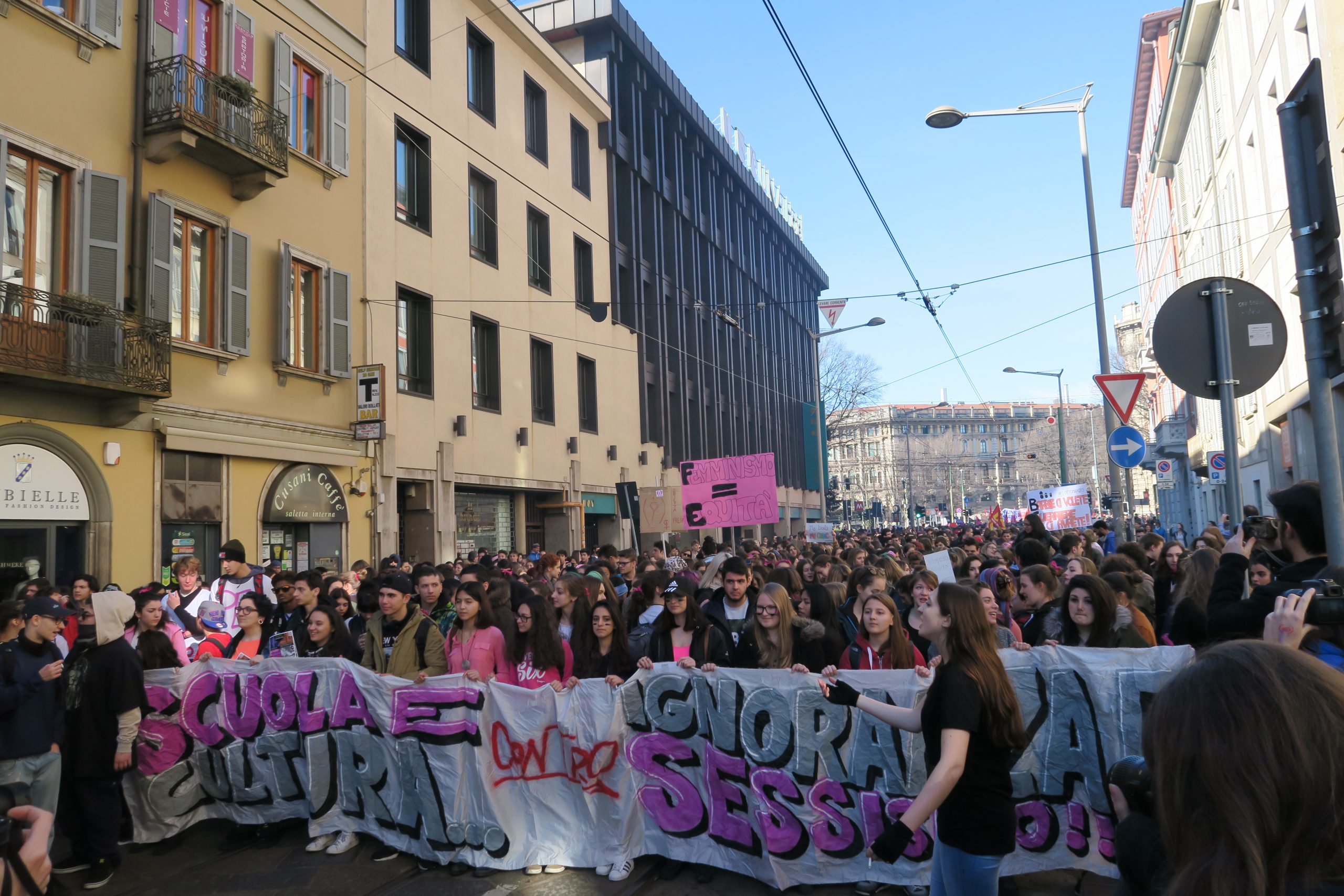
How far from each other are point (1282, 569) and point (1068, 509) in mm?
17302

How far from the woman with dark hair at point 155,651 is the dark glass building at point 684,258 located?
23.4 metres

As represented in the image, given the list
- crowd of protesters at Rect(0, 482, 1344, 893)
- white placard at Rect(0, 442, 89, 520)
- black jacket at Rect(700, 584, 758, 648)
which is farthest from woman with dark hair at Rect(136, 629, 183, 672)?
white placard at Rect(0, 442, 89, 520)

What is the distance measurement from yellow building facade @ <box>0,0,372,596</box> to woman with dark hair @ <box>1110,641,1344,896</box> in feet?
42.4

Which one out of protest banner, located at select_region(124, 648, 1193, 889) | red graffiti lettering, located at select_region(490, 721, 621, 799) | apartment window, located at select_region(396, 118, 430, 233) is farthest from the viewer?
apartment window, located at select_region(396, 118, 430, 233)

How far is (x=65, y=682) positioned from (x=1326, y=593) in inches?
282

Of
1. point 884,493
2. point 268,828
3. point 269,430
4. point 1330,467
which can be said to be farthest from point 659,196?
point 884,493

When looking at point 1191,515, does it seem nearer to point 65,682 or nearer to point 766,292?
point 766,292

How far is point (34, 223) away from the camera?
1245 cm

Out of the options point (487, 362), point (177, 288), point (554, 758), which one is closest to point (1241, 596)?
point (554, 758)

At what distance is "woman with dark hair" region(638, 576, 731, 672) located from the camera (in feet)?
21.7

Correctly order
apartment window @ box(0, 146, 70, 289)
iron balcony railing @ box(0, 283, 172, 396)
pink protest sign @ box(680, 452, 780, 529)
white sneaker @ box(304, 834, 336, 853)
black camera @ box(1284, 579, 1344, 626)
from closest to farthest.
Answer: black camera @ box(1284, 579, 1344, 626) < white sneaker @ box(304, 834, 336, 853) < iron balcony railing @ box(0, 283, 172, 396) < apartment window @ box(0, 146, 70, 289) < pink protest sign @ box(680, 452, 780, 529)

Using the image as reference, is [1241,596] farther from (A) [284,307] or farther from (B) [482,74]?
(B) [482,74]

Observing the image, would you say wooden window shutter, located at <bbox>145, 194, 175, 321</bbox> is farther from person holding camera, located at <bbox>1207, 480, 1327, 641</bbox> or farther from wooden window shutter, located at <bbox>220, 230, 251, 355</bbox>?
person holding camera, located at <bbox>1207, 480, 1327, 641</bbox>

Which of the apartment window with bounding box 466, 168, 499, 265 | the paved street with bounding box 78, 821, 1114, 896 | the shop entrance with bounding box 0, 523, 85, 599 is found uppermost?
the apartment window with bounding box 466, 168, 499, 265
